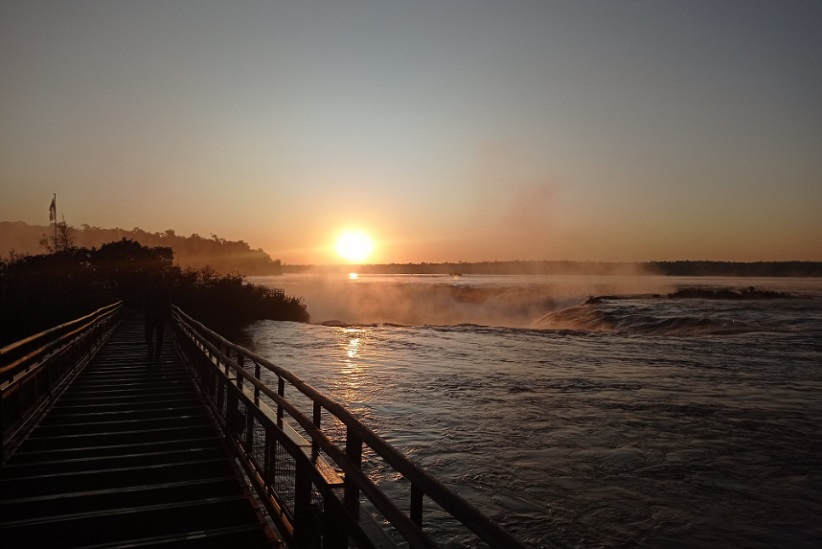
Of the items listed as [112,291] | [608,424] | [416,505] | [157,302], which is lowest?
[608,424]

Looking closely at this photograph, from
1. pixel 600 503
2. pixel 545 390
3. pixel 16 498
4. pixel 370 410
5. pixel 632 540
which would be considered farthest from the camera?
pixel 545 390

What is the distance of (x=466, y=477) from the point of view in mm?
9859

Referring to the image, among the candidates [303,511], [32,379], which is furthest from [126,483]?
[32,379]

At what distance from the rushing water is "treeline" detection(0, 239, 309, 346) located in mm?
8672

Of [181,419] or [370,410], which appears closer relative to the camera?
[181,419]

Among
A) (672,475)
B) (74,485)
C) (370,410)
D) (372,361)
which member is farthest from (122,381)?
(372,361)

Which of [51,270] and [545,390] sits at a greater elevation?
[51,270]

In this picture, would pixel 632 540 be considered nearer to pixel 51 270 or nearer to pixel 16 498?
pixel 16 498

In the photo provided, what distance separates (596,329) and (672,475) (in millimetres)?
32825

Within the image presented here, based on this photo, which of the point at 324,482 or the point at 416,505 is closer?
the point at 416,505

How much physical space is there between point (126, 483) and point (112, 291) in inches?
1549

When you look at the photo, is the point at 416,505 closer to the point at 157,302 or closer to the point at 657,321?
the point at 157,302

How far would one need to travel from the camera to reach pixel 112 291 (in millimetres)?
40188

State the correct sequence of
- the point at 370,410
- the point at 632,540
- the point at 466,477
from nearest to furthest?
the point at 632,540
the point at 466,477
the point at 370,410
